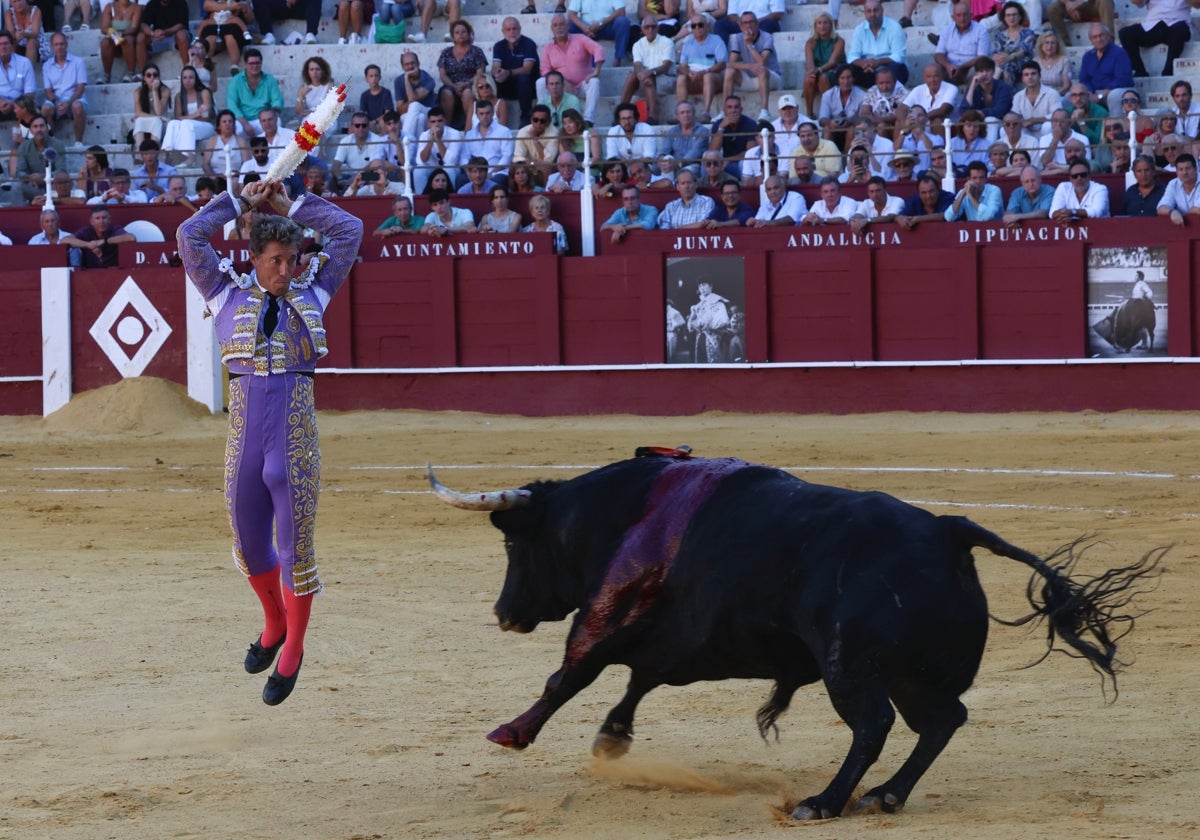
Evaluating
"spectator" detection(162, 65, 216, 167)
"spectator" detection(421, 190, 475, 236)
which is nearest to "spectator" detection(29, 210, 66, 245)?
"spectator" detection(162, 65, 216, 167)

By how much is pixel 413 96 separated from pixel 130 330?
9.44ft

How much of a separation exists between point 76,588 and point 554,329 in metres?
6.74

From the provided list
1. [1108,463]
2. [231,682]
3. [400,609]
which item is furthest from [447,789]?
[1108,463]

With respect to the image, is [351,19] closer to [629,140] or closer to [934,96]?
[629,140]

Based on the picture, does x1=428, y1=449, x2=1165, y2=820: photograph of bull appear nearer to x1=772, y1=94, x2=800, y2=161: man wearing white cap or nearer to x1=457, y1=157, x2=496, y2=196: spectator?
x1=772, y1=94, x2=800, y2=161: man wearing white cap

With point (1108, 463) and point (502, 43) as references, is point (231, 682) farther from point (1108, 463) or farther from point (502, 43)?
point (502, 43)

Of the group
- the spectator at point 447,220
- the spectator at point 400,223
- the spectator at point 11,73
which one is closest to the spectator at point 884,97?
the spectator at point 447,220

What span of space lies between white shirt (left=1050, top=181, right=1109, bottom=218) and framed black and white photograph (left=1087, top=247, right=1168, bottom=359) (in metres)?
0.27

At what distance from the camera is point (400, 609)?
589cm

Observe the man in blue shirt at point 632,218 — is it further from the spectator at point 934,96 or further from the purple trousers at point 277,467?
the purple trousers at point 277,467

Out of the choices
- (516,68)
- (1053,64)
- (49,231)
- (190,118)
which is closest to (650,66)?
(516,68)

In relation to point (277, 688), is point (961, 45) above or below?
above

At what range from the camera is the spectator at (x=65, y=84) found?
1472cm

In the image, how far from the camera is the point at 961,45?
12688mm
